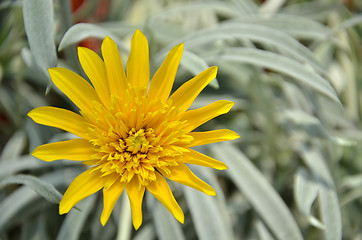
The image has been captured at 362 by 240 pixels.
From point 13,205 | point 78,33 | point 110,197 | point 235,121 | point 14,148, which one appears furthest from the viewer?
point 235,121

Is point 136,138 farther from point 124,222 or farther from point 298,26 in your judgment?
point 298,26

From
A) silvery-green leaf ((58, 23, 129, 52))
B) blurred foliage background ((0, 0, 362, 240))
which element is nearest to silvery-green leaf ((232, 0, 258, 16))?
blurred foliage background ((0, 0, 362, 240))

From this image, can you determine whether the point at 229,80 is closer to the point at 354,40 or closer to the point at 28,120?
the point at 354,40

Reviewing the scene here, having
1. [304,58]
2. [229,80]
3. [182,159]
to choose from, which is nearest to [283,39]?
[304,58]

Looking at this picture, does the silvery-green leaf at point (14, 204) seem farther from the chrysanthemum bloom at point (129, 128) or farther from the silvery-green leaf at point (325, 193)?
the silvery-green leaf at point (325, 193)

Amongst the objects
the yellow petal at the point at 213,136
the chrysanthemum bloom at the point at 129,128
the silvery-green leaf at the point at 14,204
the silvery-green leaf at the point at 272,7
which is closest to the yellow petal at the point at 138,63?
the chrysanthemum bloom at the point at 129,128

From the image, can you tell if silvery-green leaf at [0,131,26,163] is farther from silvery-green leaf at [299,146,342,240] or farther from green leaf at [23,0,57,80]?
silvery-green leaf at [299,146,342,240]

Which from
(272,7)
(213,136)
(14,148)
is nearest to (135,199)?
(213,136)

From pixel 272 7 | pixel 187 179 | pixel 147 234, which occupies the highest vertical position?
pixel 272 7
